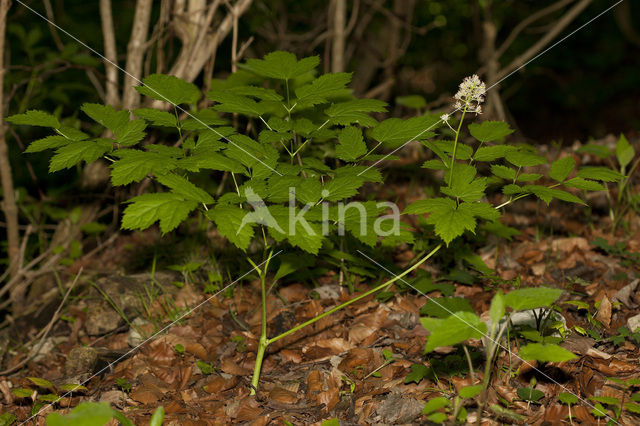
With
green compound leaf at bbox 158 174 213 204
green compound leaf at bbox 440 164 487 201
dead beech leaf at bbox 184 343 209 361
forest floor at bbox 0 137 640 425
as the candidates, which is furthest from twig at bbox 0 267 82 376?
green compound leaf at bbox 440 164 487 201

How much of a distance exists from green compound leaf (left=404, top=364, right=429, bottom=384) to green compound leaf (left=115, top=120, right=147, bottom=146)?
1.41 m

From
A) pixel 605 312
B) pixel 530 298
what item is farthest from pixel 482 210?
pixel 605 312

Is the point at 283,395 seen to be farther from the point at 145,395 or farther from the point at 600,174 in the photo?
the point at 600,174

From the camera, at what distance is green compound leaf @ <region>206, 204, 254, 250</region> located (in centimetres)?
164

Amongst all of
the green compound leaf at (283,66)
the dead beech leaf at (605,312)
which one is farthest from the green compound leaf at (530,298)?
the green compound leaf at (283,66)

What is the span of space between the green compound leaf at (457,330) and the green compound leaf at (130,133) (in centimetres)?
132

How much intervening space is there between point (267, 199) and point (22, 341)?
2.34 m

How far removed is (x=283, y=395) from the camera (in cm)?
218

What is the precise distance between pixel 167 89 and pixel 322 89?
67 cm

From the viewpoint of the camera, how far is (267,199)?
1.88 meters

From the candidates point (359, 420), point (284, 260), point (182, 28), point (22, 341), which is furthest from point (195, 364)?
point (182, 28)

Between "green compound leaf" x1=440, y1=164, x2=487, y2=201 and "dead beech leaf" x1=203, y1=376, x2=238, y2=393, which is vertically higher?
"green compound leaf" x1=440, y1=164, x2=487, y2=201

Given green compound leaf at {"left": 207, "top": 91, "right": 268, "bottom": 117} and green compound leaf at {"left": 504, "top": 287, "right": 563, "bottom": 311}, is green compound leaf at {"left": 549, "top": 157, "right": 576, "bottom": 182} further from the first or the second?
green compound leaf at {"left": 207, "top": 91, "right": 268, "bottom": 117}

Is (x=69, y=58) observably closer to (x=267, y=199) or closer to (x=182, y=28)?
(x=182, y=28)
